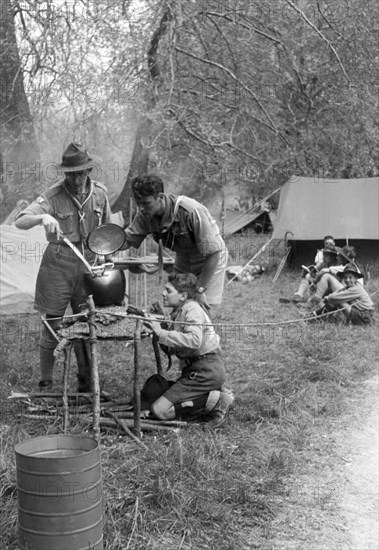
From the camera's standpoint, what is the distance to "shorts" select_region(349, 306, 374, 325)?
848cm

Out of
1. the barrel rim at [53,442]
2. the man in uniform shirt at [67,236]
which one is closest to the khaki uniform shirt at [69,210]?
the man in uniform shirt at [67,236]

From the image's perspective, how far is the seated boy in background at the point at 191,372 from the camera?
462 cm

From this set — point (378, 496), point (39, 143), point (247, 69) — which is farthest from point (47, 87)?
point (378, 496)

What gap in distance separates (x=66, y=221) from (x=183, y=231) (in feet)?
2.71

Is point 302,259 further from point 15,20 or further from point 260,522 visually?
point 260,522

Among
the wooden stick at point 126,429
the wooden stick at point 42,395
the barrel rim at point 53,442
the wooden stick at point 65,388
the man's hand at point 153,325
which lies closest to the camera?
the barrel rim at point 53,442

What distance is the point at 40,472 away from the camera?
2.62 metres

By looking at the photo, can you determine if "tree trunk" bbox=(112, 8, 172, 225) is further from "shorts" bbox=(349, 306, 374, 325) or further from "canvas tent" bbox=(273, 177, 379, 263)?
"canvas tent" bbox=(273, 177, 379, 263)

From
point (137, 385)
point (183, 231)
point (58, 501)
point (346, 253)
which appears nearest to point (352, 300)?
point (346, 253)

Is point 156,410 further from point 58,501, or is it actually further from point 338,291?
point 338,291

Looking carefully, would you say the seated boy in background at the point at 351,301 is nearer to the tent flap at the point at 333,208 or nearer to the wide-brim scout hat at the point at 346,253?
the wide-brim scout hat at the point at 346,253

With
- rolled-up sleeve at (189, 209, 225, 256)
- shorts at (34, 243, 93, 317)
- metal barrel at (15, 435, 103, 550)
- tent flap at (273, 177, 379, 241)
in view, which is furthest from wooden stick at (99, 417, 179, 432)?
tent flap at (273, 177, 379, 241)

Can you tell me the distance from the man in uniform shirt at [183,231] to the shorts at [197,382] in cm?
45

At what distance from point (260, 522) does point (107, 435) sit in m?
1.27
